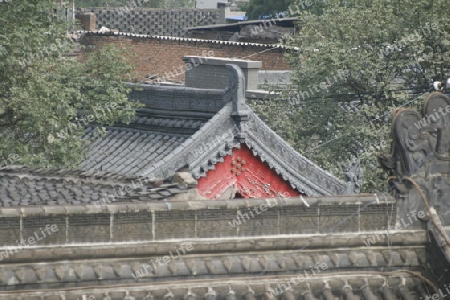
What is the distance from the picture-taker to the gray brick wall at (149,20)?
4394 cm

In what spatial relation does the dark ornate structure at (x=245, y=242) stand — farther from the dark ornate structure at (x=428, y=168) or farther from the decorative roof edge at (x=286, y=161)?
the decorative roof edge at (x=286, y=161)

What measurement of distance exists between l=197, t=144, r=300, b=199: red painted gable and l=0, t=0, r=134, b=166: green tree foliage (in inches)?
75.2

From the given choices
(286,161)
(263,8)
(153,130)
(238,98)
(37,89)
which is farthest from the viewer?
(263,8)

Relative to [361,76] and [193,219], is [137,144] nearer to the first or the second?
[361,76]

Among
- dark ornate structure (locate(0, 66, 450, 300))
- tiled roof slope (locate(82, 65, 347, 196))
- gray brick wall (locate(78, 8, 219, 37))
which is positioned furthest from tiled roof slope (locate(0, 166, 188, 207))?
gray brick wall (locate(78, 8, 219, 37))

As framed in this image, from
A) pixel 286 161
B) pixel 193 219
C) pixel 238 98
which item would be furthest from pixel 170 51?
pixel 193 219

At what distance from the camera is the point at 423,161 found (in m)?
11.2

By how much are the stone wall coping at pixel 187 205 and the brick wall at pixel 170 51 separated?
2350 centimetres

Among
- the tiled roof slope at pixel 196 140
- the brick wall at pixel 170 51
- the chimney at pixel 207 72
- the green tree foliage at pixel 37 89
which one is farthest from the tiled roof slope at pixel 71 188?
the brick wall at pixel 170 51

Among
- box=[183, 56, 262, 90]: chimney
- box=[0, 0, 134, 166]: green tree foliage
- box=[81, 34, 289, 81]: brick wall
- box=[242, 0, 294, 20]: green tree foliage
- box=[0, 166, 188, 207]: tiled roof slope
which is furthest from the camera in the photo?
box=[242, 0, 294, 20]: green tree foliage

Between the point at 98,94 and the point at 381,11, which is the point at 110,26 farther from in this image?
the point at 98,94

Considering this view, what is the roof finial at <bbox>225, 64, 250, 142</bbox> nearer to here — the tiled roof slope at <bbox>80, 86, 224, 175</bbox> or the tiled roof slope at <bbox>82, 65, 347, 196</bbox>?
the tiled roof slope at <bbox>82, 65, 347, 196</bbox>

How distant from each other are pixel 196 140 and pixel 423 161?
770 centimetres

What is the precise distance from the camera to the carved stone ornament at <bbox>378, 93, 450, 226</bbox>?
36.6 ft
